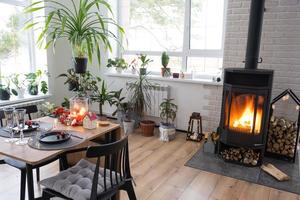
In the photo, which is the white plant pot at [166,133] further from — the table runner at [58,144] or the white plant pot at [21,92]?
the white plant pot at [21,92]

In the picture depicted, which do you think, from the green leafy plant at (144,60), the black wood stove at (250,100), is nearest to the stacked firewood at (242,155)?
the black wood stove at (250,100)

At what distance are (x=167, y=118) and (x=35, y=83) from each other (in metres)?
2.20

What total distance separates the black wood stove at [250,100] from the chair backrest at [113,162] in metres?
1.56

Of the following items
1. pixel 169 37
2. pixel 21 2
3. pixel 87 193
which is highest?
pixel 21 2

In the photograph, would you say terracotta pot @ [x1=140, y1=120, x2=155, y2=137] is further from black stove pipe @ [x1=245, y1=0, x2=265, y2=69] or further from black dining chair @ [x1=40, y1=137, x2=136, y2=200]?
black dining chair @ [x1=40, y1=137, x2=136, y2=200]

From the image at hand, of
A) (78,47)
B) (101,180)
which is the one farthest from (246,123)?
(78,47)

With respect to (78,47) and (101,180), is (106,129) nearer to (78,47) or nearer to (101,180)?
(101,180)

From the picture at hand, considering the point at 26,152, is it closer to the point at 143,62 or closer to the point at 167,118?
the point at 167,118

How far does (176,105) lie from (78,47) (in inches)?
74.8

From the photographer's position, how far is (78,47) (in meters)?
2.49

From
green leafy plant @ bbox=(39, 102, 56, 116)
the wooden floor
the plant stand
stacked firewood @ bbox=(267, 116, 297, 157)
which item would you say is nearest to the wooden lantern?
stacked firewood @ bbox=(267, 116, 297, 157)

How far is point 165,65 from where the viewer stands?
3.94 m

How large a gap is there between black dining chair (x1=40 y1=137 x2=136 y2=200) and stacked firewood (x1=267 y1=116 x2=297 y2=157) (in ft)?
6.78

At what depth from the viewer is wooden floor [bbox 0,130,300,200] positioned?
2236 millimetres
